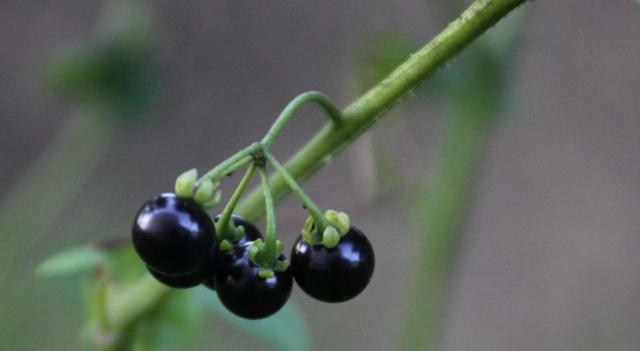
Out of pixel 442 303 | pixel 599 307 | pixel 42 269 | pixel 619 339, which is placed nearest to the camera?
pixel 42 269

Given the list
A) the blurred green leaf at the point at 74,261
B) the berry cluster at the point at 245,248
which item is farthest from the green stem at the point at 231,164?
the blurred green leaf at the point at 74,261

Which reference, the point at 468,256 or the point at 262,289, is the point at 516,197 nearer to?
the point at 468,256

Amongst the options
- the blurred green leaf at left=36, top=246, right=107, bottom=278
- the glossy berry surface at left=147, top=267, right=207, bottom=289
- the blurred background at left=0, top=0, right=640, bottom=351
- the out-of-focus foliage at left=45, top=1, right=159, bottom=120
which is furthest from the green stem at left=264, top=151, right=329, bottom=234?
the blurred background at left=0, top=0, right=640, bottom=351

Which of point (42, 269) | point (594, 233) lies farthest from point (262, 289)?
point (594, 233)

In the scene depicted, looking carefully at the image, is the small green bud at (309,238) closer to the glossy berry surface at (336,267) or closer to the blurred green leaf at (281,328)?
the glossy berry surface at (336,267)

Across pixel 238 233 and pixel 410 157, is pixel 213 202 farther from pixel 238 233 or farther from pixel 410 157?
pixel 410 157

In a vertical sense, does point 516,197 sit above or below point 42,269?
below
